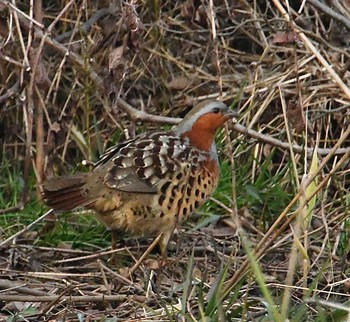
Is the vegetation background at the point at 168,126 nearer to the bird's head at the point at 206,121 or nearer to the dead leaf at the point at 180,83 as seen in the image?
the dead leaf at the point at 180,83

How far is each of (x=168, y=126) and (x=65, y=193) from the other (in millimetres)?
1272

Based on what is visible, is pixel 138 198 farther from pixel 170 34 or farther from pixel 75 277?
pixel 170 34

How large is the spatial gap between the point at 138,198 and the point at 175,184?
0.19 metres

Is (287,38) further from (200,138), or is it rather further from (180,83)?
(180,83)

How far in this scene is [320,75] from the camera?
18.8 feet

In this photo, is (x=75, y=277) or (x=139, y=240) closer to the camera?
(x=75, y=277)

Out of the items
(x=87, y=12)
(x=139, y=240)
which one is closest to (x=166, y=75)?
(x=87, y=12)

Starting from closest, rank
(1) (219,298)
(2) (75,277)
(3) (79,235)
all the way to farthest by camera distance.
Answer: (1) (219,298) → (2) (75,277) → (3) (79,235)

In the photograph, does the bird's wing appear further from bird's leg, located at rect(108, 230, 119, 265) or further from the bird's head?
bird's leg, located at rect(108, 230, 119, 265)

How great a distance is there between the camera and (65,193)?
4.50 m

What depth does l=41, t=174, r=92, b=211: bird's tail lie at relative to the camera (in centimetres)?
446

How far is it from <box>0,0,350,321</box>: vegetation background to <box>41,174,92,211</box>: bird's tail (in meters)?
0.24

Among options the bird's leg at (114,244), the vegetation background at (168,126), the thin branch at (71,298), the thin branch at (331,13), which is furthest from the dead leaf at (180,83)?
the thin branch at (71,298)

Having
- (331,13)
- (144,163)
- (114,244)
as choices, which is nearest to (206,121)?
(144,163)
